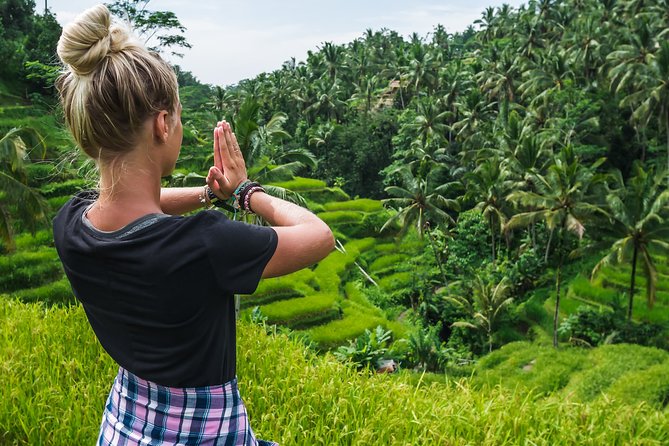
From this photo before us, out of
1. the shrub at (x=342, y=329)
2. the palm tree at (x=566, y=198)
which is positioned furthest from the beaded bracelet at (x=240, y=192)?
the palm tree at (x=566, y=198)

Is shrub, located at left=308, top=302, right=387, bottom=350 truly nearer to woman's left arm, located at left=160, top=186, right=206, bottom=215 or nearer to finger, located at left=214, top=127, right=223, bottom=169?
woman's left arm, located at left=160, top=186, right=206, bottom=215

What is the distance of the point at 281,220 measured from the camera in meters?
1.60

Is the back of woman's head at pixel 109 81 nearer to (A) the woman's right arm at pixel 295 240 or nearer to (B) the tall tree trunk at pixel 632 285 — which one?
(A) the woman's right arm at pixel 295 240

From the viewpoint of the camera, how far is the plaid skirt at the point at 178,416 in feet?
5.04

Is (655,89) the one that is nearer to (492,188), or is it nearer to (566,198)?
(492,188)

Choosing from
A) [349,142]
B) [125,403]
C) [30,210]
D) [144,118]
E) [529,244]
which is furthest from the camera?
[349,142]

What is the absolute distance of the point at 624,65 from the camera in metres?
33.5

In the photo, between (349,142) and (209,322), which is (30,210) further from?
(349,142)

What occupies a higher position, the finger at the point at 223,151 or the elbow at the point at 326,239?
the finger at the point at 223,151

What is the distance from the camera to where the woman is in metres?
1.35

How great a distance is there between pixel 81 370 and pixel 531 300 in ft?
90.1

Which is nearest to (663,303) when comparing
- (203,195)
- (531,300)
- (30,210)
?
(531,300)

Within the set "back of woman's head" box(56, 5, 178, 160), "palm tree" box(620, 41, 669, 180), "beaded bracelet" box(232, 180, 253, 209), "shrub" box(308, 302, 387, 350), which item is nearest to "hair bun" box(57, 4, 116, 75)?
"back of woman's head" box(56, 5, 178, 160)

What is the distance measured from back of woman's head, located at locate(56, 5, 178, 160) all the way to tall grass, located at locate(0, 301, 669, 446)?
2833 millimetres
